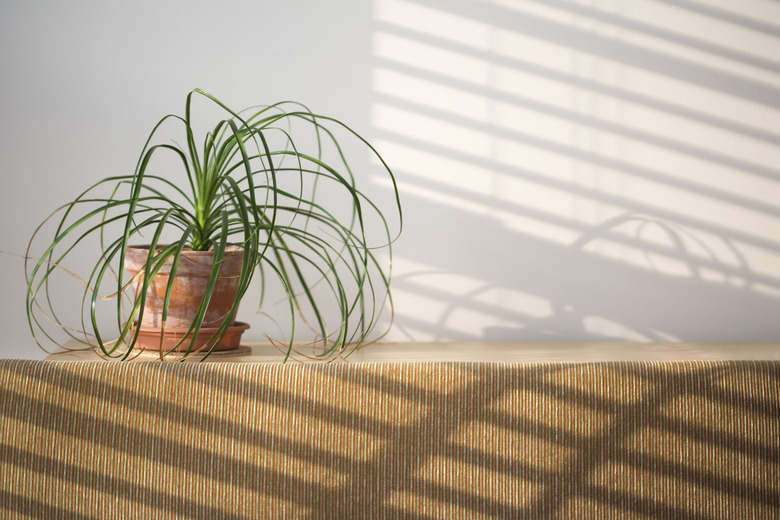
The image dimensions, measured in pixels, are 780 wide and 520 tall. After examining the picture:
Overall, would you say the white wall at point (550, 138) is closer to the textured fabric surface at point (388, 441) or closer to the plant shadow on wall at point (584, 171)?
the plant shadow on wall at point (584, 171)

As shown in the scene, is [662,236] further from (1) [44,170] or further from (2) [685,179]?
(1) [44,170]

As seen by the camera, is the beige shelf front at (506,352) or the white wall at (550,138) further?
the white wall at (550,138)

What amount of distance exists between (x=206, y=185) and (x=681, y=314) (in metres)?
1.04

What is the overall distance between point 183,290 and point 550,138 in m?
0.84

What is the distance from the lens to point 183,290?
1.01 metres

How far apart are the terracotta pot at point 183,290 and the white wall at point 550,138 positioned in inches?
17.0

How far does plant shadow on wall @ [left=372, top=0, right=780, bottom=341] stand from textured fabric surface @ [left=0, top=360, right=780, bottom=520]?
1.70ft

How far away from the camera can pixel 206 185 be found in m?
1.03

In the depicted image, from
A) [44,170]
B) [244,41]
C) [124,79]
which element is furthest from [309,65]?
[44,170]

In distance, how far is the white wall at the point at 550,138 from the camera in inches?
53.3

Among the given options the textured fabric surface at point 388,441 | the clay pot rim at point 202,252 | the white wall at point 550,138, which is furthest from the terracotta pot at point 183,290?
the white wall at point 550,138

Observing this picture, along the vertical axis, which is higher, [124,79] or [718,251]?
[124,79]

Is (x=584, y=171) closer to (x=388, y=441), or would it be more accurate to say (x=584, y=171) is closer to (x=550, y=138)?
(x=550, y=138)

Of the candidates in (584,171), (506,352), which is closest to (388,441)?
(506,352)
